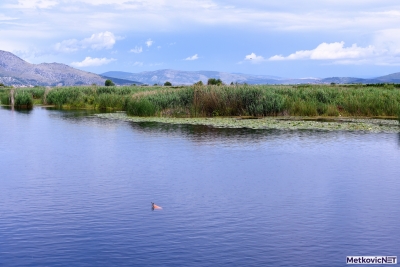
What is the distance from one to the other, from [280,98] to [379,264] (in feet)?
99.7

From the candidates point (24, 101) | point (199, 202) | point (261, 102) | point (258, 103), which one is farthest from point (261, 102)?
point (24, 101)

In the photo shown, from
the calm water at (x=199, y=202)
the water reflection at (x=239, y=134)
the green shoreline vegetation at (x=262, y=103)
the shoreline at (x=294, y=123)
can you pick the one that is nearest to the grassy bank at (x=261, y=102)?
the green shoreline vegetation at (x=262, y=103)

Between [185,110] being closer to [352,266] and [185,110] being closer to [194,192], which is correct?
[194,192]

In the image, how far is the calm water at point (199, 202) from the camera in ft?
38.1

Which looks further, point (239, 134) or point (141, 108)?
point (141, 108)

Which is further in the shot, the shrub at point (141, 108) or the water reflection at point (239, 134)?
the shrub at point (141, 108)

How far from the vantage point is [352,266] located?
10.9 meters

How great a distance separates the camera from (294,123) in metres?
35.4

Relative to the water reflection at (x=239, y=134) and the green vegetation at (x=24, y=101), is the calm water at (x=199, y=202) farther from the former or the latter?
the green vegetation at (x=24, y=101)

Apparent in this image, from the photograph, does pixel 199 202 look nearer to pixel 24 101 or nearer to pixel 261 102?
pixel 261 102

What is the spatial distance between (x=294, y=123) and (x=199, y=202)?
68.4 feet

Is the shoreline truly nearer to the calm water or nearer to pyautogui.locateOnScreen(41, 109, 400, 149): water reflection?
pyautogui.locateOnScreen(41, 109, 400, 149): water reflection

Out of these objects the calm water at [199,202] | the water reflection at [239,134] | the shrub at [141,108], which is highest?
the shrub at [141,108]

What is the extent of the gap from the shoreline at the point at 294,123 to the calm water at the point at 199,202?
537 centimetres
